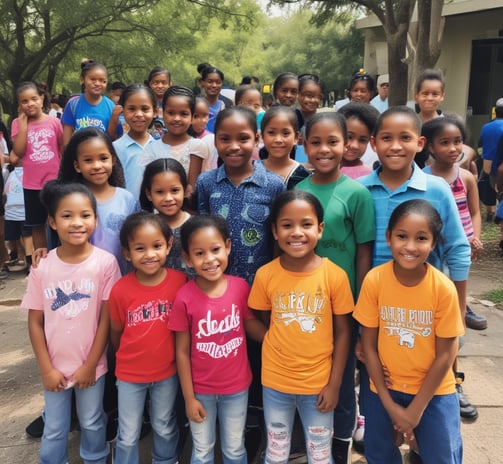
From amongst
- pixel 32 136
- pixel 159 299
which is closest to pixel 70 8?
pixel 32 136

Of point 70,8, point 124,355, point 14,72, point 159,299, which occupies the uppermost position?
point 70,8

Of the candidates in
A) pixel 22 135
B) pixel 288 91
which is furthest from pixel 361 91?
pixel 22 135

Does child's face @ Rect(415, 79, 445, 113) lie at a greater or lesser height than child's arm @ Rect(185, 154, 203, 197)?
greater

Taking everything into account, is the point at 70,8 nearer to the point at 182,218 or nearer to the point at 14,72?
the point at 14,72

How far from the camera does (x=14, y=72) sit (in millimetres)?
14156

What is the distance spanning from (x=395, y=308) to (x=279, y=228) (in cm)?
55

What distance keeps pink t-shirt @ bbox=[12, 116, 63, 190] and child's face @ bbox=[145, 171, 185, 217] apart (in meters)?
1.97

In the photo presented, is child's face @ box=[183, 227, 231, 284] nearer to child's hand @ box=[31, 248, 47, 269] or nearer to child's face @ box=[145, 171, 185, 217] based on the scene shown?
child's face @ box=[145, 171, 185, 217]

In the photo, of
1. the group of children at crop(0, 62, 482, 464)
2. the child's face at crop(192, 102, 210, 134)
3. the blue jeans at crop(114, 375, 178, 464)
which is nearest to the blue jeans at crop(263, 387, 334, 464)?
the group of children at crop(0, 62, 482, 464)

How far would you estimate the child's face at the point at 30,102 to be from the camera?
3.75 m

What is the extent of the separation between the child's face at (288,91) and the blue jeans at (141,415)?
2482mm

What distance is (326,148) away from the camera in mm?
2135

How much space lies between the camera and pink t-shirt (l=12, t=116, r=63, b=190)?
388cm

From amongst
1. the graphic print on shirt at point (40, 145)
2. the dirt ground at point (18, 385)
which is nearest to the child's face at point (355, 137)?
the dirt ground at point (18, 385)
